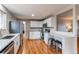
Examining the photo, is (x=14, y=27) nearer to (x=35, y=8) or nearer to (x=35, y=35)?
(x=35, y=8)

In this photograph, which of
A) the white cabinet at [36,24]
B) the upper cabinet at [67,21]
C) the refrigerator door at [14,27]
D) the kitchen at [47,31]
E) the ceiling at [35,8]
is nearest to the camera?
the kitchen at [47,31]

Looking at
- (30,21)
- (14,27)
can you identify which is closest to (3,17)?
(14,27)

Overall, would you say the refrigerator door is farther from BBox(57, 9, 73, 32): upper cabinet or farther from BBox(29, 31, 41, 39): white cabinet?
BBox(29, 31, 41, 39): white cabinet

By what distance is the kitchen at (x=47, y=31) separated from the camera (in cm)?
444

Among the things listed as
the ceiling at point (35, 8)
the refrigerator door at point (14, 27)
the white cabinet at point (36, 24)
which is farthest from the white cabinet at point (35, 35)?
the ceiling at point (35, 8)

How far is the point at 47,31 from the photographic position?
9414mm

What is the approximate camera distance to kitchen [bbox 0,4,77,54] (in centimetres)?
444

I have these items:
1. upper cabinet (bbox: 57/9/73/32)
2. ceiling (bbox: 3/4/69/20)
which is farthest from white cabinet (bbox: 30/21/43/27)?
ceiling (bbox: 3/4/69/20)

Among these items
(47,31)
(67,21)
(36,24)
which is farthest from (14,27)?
(36,24)

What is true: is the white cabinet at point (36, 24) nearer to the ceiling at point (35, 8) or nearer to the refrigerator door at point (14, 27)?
the refrigerator door at point (14, 27)

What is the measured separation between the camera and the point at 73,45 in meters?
4.48
